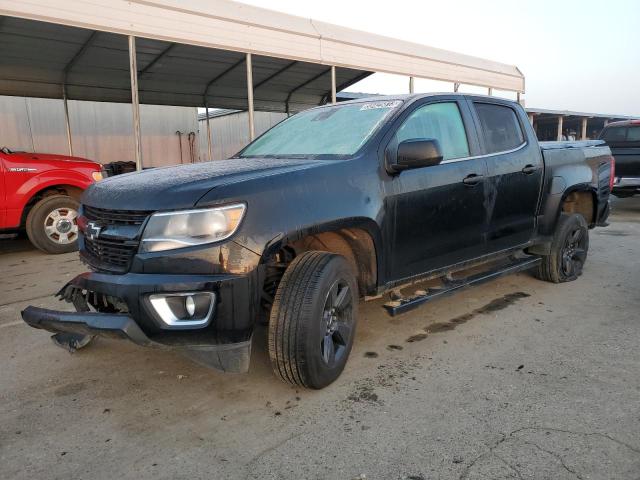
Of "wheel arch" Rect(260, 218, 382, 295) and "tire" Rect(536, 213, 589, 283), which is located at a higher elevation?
"wheel arch" Rect(260, 218, 382, 295)

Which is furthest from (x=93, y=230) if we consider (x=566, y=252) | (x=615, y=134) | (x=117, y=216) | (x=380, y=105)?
(x=615, y=134)

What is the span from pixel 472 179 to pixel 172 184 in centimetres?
224

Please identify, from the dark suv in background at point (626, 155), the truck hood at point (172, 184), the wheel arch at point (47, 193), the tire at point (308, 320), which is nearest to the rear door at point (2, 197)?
the wheel arch at point (47, 193)

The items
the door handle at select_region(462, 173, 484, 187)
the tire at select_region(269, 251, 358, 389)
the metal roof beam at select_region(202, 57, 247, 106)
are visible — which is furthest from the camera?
the metal roof beam at select_region(202, 57, 247, 106)

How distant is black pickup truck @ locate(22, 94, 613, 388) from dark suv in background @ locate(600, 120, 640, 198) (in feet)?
22.4

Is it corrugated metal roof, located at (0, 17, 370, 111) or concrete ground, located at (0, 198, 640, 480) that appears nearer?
concrete ground, located at (0, 198, 640, 480)

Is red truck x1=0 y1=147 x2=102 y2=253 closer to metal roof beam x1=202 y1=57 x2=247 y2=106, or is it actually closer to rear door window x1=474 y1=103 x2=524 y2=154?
rear door window x1=474 y1=103 x2=524 y2=154

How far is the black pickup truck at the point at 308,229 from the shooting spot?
2.35m

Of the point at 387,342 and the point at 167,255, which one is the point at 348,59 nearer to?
the point at 387,342

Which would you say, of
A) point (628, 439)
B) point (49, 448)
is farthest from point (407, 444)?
point (49, 448)

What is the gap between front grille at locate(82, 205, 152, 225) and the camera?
2.42 meters

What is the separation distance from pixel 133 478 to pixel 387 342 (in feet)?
6.52

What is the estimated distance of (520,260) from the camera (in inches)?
183

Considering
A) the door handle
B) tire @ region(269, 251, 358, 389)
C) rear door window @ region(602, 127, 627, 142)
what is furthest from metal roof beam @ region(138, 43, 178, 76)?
rear door window @ region(602, 127, 627, 142)
